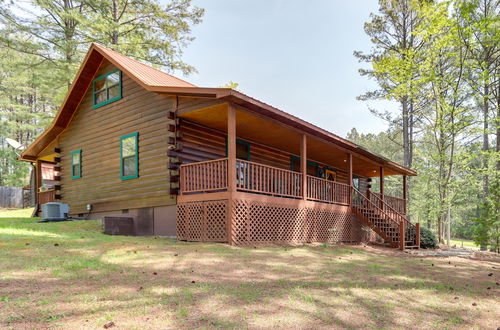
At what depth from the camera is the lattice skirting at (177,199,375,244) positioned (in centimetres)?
1000

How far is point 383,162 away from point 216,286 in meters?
14.6

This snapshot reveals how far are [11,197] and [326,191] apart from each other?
26447mm

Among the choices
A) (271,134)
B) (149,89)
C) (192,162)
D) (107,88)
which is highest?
(107,88)

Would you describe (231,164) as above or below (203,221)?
above

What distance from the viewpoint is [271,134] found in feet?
45.5

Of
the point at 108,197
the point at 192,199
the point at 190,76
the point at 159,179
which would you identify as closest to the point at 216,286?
the point at 192,199

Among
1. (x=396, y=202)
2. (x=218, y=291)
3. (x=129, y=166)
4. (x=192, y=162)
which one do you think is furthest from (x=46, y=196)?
(x=396, y=202)

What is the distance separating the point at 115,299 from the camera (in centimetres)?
446

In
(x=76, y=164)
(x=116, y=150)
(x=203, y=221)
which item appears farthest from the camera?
(x=76, y=164)

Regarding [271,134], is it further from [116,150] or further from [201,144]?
[116,150]

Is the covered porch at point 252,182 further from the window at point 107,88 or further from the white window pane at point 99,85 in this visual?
the white window pane at point 99,85

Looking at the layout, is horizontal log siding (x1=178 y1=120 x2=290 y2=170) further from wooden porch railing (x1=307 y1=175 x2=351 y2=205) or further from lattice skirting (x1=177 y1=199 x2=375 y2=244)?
wooden porch railing (x1=307 y1=175 x2=351 y2=205)

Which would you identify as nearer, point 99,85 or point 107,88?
point 107,88

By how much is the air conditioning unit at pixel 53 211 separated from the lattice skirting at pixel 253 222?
589cm
